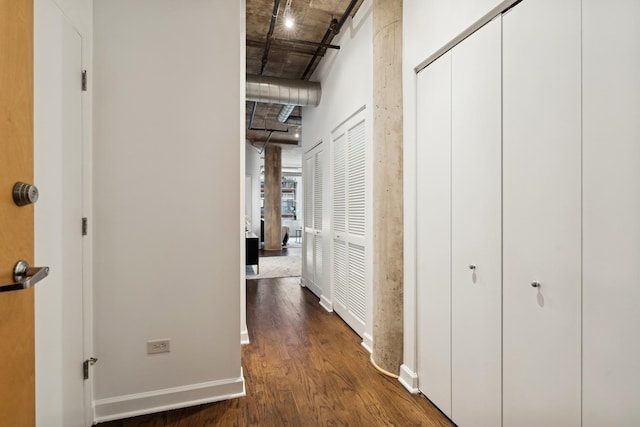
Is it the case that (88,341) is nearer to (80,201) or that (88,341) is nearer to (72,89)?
(80,201)

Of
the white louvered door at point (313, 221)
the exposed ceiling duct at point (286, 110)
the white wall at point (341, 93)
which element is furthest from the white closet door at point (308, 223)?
the exposed ceiling duct at point (286, 110)

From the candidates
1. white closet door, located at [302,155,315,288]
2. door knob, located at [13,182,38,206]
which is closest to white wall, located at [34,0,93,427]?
door knob, located at [13,182,38,206]

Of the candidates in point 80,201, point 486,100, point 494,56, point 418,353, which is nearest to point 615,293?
point 486,100

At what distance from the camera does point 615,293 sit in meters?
1.04

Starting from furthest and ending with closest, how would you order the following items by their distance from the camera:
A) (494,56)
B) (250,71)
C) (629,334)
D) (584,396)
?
(250,71) < (494,56) < (584,396) < (629,334)

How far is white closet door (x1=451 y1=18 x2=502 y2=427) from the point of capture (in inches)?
59.3

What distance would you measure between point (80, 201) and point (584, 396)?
2402 mm

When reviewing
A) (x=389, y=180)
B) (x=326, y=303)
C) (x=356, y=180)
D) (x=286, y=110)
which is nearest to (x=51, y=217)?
(x=389, y=180)

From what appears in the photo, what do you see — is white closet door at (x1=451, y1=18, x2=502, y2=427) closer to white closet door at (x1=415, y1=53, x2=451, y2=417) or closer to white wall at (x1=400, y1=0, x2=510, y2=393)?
white closet door at (x1=415, y1=53, x2=451, y2=417)

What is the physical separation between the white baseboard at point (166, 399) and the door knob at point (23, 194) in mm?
1515

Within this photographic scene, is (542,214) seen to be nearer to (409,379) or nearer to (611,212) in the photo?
(611,212)

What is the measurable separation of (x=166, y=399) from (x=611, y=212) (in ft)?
7.85

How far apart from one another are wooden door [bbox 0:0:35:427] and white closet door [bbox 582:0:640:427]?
1.79 metres

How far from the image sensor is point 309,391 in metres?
2.13
